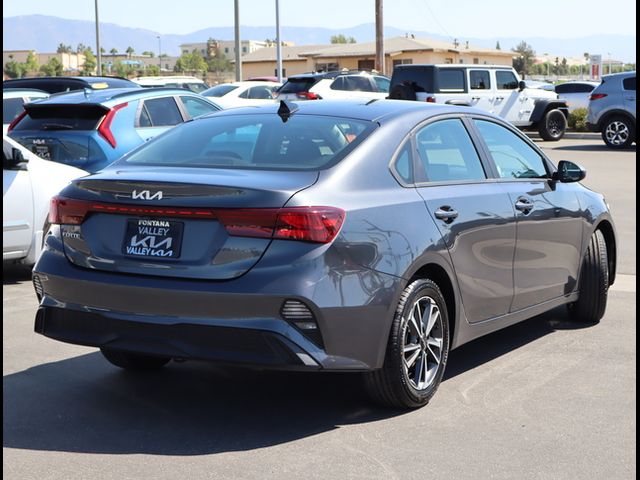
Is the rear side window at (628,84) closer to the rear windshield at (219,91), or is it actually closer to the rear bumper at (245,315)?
the rear windshield at (219,91)

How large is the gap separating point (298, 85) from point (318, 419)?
2407 cm

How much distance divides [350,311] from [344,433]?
1.98 ft

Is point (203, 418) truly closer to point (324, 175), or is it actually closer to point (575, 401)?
point (324, 175)

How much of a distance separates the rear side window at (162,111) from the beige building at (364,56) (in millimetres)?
60302

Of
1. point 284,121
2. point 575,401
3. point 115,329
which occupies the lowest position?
point 575,401

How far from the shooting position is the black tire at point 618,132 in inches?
992

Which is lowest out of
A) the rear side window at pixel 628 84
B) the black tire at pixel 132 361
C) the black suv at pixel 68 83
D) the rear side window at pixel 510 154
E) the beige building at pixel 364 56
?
the black tire at pixel 132 361

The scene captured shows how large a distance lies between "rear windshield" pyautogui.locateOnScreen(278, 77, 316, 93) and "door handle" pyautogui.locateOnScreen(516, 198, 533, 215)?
22.3 metres

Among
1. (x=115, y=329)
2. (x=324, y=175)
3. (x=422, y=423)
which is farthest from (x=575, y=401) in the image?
(x=115, y=329)

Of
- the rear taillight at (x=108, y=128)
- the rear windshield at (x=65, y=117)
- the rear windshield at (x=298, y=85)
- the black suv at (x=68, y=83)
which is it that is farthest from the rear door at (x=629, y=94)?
the rear windshield at (x=65, y=117)

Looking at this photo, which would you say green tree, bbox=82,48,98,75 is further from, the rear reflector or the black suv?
the rear reflector

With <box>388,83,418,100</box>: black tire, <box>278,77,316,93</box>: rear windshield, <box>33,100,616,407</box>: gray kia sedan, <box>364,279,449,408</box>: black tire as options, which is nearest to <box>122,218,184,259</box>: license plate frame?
<box>33,100,616,407</box>: gray kia sedan

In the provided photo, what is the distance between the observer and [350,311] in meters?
5.12

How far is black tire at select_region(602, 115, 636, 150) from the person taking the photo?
2520 centimetres
